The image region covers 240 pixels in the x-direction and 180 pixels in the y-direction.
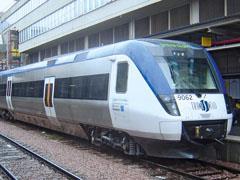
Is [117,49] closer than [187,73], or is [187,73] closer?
[187,73]

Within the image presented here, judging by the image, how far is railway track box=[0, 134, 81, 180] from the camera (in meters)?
10.3

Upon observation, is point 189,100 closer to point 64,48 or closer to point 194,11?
point 194,11

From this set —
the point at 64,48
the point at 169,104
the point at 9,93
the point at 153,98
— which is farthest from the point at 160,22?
the point at 64,48

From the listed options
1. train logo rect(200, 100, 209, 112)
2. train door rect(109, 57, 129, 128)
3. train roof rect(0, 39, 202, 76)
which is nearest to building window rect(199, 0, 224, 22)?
train roof rect(0, 39, 202, 76)

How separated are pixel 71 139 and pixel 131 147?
571 cm

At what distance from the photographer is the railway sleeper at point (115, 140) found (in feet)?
38.2

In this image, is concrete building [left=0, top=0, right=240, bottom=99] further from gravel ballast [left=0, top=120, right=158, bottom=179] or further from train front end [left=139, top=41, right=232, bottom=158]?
gravel ballast [left=0, top=120, right=158, bottom=179]

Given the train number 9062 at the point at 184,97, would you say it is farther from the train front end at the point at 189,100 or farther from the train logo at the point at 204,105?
the train logo at the point at 204,105

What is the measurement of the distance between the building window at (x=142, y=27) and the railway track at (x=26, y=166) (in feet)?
43.5

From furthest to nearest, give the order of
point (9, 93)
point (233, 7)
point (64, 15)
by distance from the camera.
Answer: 1. point (64, 15)
2. point (9, 93)
3. point (233, 7)

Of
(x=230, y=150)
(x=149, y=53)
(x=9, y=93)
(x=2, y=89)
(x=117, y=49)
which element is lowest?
(x=230, y=150)

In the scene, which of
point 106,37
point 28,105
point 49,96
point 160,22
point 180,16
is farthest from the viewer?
point 106,37

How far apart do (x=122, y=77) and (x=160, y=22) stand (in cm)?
1375

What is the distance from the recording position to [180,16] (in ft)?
75.3
